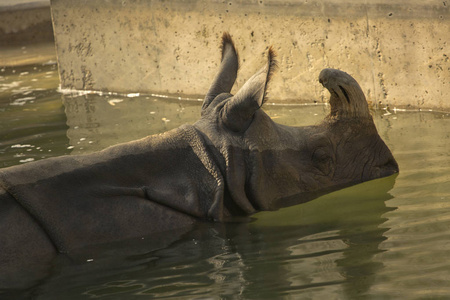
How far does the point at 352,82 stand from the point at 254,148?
0.93 meters

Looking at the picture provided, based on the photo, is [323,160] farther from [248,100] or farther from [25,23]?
[25,23]

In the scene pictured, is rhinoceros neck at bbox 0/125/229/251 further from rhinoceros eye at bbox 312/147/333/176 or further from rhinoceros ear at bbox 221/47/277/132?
rhinoceros eye at bbox 312/147/333/176

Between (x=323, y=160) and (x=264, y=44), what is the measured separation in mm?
4080

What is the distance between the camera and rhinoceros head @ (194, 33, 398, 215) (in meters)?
5.41

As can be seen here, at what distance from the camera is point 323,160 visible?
19.3 ft

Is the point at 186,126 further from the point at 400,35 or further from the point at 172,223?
the point at 400,35

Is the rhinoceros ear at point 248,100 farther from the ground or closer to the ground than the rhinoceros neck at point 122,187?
farther from the ground

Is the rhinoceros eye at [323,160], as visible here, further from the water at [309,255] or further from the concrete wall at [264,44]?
the concrete wall at [264,44]

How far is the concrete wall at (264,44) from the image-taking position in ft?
27.8

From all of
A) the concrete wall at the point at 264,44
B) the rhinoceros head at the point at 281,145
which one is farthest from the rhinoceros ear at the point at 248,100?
the concrete wall at the point at 264,44

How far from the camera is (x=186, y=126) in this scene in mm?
5578

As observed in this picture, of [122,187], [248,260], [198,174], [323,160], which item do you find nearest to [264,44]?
[323,160]

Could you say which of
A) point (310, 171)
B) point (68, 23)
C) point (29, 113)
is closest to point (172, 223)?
point (310, 171)

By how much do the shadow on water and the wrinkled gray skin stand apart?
12 centimetres
